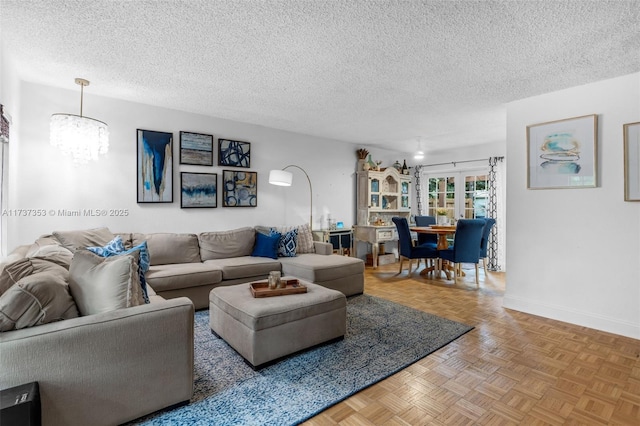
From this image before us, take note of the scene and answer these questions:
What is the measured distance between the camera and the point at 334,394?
71.6 inches

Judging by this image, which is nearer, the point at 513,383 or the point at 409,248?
the point at 513,383

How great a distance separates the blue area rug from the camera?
165 cm

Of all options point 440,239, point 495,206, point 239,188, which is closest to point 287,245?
point 239,188

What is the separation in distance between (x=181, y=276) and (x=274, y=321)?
4.73ft

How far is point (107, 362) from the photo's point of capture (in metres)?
1.46

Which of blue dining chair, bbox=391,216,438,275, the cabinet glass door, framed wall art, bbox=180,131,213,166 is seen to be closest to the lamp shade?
framed wall art, bbox=180,131,213,166

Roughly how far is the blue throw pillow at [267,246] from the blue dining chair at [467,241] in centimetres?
255

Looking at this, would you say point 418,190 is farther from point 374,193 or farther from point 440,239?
point 440,239

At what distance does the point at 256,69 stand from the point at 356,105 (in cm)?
138

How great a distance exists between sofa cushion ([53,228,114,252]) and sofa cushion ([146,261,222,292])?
0.56 metres

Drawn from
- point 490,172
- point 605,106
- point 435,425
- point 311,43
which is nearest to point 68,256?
point 311,43

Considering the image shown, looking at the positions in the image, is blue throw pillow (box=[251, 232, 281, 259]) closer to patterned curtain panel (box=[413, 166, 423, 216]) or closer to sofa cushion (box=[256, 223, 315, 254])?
sofa cushion (box=[256, 223, 315, 254])

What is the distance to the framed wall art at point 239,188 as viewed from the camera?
4.32 m

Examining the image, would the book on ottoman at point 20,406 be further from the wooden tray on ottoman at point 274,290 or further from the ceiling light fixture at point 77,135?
the ceiling light fixture at point 77,135
